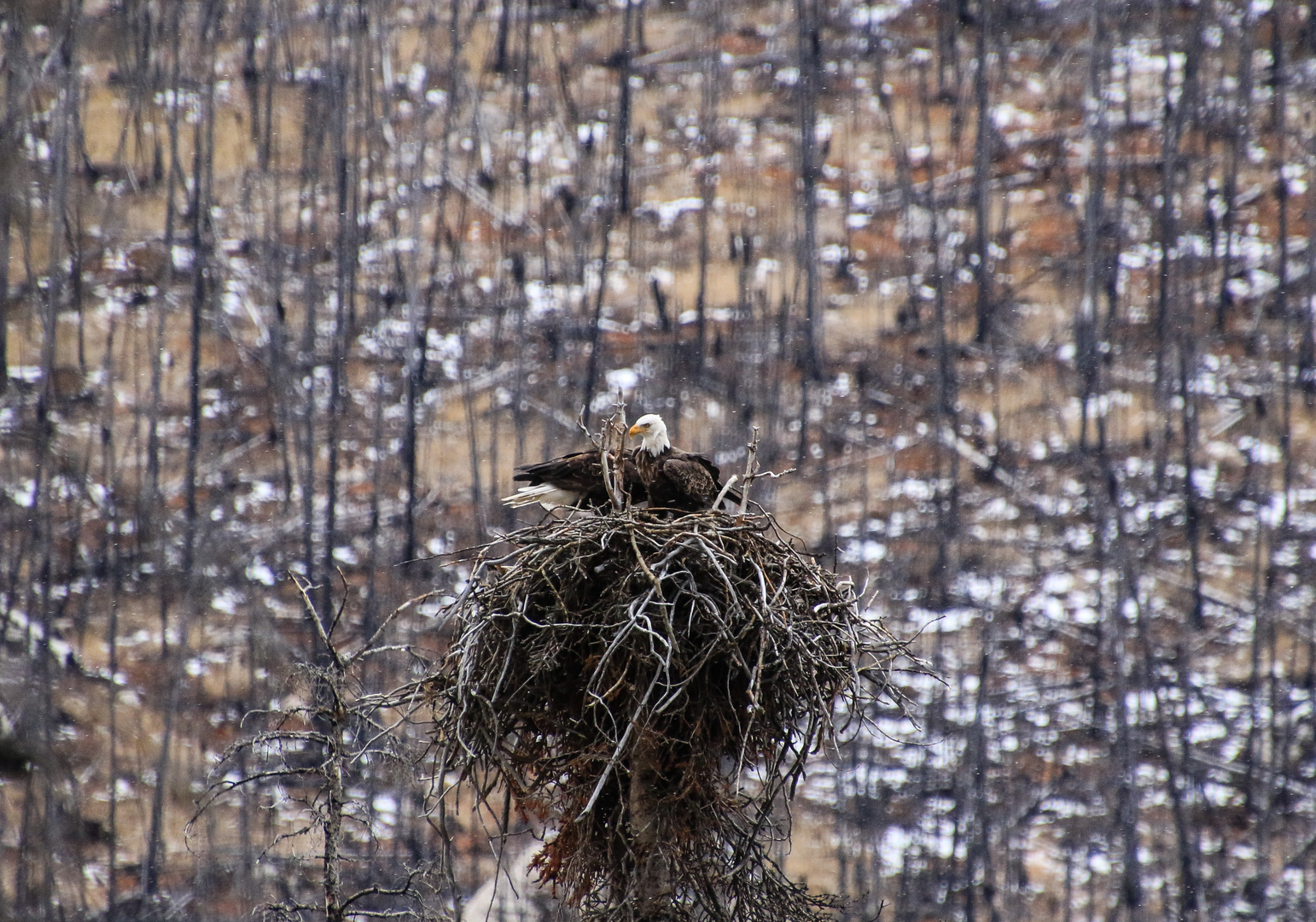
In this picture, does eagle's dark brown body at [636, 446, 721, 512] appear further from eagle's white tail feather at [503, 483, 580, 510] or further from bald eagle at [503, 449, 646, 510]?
eagle's white tail feather at [503, 483, 580, 510]

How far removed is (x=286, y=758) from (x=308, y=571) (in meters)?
1.40

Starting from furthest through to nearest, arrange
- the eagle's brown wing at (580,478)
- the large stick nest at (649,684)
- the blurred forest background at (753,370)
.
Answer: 1. the blurred forest background at (753,370)
2. the eagle's brown wing at (580,478)
3. the large stick nest at (649,684)

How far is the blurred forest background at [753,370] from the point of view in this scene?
7980 millimetres

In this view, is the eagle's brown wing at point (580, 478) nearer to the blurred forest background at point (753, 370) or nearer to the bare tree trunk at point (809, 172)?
the blurred forest background at point (753, 370)

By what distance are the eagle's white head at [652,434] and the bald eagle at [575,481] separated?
0.24 ft

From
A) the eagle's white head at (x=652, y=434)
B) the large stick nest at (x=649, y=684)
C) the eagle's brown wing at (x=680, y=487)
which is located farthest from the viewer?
the eagle's white head at (x=652, y=434)

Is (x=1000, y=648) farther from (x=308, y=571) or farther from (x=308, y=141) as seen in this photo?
(x=308, y=141)

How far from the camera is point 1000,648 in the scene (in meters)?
8.25

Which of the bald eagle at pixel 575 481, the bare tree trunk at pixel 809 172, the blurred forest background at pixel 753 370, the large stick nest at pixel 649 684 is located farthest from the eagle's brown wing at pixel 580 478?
the bare tree trunk at pixel 809 172

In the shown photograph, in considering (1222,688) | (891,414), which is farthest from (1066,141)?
(1222,688)

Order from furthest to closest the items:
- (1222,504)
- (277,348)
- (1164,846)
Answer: (277,348) < (1222,504) < (1164,846)

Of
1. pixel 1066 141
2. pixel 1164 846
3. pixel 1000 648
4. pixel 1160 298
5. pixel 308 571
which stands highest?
pixel 1066 141

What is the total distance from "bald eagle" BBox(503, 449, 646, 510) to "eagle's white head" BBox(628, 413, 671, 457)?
7cm

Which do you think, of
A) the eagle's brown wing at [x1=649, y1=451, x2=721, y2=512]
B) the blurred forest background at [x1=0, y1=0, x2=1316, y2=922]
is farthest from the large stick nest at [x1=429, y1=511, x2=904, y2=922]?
the blurred forest background at [x1=0, y1=0, x2=1316, y2=922]
